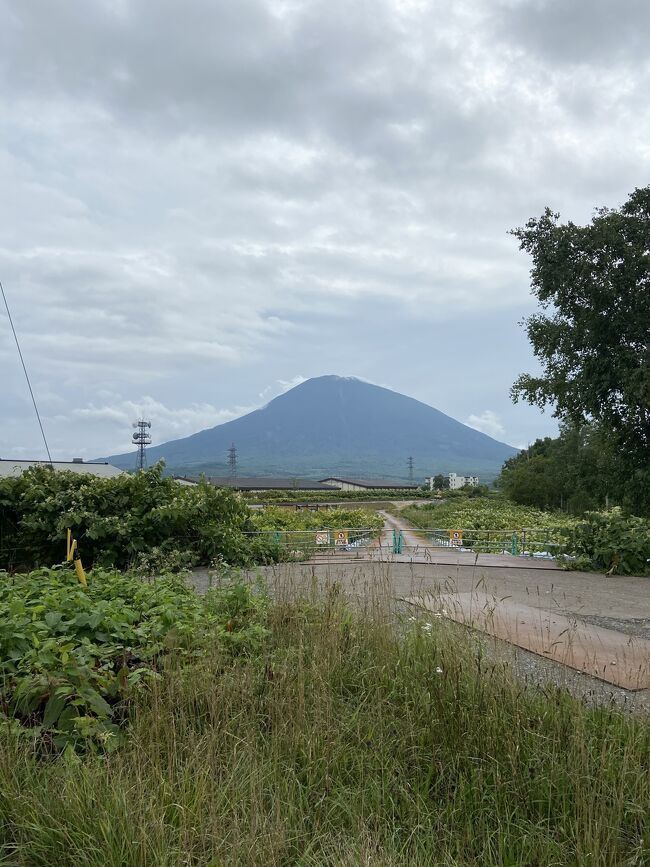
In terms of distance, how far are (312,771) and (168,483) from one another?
733 centimetres

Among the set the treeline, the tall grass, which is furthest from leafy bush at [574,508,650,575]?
the tall grass

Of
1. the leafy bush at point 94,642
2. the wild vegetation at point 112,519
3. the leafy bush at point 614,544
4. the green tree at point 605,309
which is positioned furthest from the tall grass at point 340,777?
the green tree at point 605,309

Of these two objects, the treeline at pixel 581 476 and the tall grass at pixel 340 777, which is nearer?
the tall grass at pixel 340 777

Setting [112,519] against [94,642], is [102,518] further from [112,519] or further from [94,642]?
[94,642]

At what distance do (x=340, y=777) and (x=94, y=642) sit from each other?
1.56 m

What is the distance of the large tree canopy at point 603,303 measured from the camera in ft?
52.9

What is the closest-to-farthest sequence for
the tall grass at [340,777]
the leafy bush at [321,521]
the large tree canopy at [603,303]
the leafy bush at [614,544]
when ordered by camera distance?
the tall grass at [340,777] < the leafy bush at [614,544] < the large tree canopy at [603,303] < the leafy bush at [321,521]

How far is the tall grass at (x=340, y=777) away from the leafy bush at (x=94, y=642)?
16cm

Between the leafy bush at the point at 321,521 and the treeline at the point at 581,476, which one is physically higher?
the treeline at the point at 581,476

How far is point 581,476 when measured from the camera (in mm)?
19859

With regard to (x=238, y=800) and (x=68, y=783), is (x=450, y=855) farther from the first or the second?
(x=68, y=783)

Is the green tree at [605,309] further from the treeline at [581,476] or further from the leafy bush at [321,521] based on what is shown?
the leafy bush at [321,521]

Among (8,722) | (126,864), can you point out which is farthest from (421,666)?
(8,722)

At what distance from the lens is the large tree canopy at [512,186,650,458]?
16.1 meters
